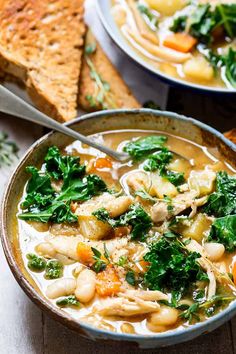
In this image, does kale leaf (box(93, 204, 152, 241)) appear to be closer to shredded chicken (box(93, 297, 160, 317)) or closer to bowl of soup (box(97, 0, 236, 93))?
shredded chicken (box(93, 297, 160, 317))

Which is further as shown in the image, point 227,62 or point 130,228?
point 227,62

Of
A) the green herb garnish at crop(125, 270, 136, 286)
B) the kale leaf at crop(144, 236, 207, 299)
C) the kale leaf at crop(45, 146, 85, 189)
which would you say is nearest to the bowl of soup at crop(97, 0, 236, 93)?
the kale leaf at crop(45, 146, 85, 189)

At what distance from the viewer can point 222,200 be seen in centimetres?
347

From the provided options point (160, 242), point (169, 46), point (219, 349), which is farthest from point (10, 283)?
point (169, 46)

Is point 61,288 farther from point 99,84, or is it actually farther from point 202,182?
point 99,84

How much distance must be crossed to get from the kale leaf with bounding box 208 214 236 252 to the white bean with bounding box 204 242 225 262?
48 millimetres

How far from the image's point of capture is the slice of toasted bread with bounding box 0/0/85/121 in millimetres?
4109

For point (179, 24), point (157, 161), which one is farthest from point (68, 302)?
point (179, 24)

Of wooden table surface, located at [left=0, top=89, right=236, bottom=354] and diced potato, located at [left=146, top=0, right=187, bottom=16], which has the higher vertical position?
diced potato, located at [left=146, top=0, right=187, bottom=16]

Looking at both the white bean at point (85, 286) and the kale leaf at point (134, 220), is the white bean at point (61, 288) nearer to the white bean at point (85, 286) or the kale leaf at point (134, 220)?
the white bean at point (85, 286)

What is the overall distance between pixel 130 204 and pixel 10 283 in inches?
31.4

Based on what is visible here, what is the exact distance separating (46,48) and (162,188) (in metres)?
1.38

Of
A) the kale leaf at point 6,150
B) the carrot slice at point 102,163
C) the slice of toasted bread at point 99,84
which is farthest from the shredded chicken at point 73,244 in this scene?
the slice of toasted bread at point 99,84

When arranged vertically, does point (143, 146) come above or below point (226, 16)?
below
